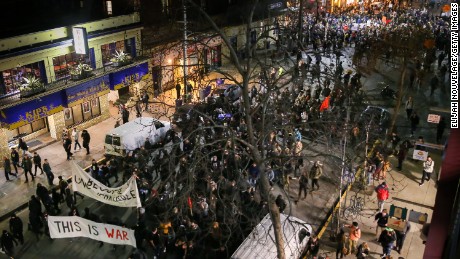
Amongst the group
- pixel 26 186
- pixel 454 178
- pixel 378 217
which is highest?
pixel 454 178

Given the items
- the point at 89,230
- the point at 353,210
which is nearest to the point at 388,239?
the point at 353,210

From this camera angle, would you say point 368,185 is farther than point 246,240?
Yes

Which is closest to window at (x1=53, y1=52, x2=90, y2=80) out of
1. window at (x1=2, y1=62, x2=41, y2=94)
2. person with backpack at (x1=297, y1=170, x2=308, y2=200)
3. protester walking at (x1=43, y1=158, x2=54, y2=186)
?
window at (x1=2, y1=62, x2=41, y2=94)

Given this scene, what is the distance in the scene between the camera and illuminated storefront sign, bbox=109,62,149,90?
29250mm

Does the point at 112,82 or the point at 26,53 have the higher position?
the point at 26,53

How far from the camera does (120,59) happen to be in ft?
95.5

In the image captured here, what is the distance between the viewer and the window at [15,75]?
23250mm

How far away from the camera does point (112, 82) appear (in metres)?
29.1

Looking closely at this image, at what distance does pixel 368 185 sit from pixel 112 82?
17.6 m

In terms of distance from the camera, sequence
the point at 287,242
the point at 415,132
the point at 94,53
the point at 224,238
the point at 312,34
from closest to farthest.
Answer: the point at 287,242
the point at 224,238
the point at 415,132
the point at 94,53
the point at 312,34

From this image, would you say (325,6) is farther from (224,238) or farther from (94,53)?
(224,238)

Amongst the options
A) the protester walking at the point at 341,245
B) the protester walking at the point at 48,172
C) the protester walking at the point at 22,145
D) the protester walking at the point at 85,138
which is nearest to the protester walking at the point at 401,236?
the protester walking at the point at 341,245

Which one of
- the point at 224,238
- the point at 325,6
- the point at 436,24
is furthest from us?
the point at 325,6

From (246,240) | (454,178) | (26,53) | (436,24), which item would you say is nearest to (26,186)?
(26,53)
